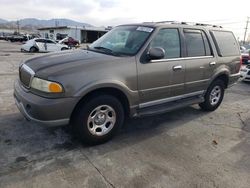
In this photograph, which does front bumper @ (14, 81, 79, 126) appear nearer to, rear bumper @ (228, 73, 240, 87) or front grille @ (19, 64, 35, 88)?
front grille @ (19, 64, 35, 88)

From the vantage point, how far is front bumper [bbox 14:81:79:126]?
311 centimetres

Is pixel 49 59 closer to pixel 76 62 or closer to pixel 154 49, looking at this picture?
pixel 76 62

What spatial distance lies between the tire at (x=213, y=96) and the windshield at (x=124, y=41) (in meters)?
2.17

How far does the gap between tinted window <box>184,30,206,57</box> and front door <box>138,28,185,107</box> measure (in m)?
0.27

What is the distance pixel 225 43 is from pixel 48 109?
14.3 feet

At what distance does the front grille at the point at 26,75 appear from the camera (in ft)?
11.3

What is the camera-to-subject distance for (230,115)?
18.2ft

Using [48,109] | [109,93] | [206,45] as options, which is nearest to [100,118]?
[109,93]

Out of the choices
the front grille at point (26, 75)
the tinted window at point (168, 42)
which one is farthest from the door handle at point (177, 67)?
the front grille at point (26, 75)

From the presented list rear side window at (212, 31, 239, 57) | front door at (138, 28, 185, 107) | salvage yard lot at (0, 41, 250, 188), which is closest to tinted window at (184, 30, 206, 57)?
front door at (138, 28, 185, 107)

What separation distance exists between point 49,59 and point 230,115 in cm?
419

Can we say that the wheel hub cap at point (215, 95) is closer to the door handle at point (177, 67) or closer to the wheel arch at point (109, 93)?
the door handle at point (177, 67)

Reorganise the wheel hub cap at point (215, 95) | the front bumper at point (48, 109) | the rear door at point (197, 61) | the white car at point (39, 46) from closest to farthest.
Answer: the front bumper at point (48, 109) → the rear door at point (197, 61) → the wheel hub cap at point (215, 95) → the white car at point (39, 46)

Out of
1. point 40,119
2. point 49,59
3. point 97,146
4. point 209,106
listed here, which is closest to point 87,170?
point 97,146
